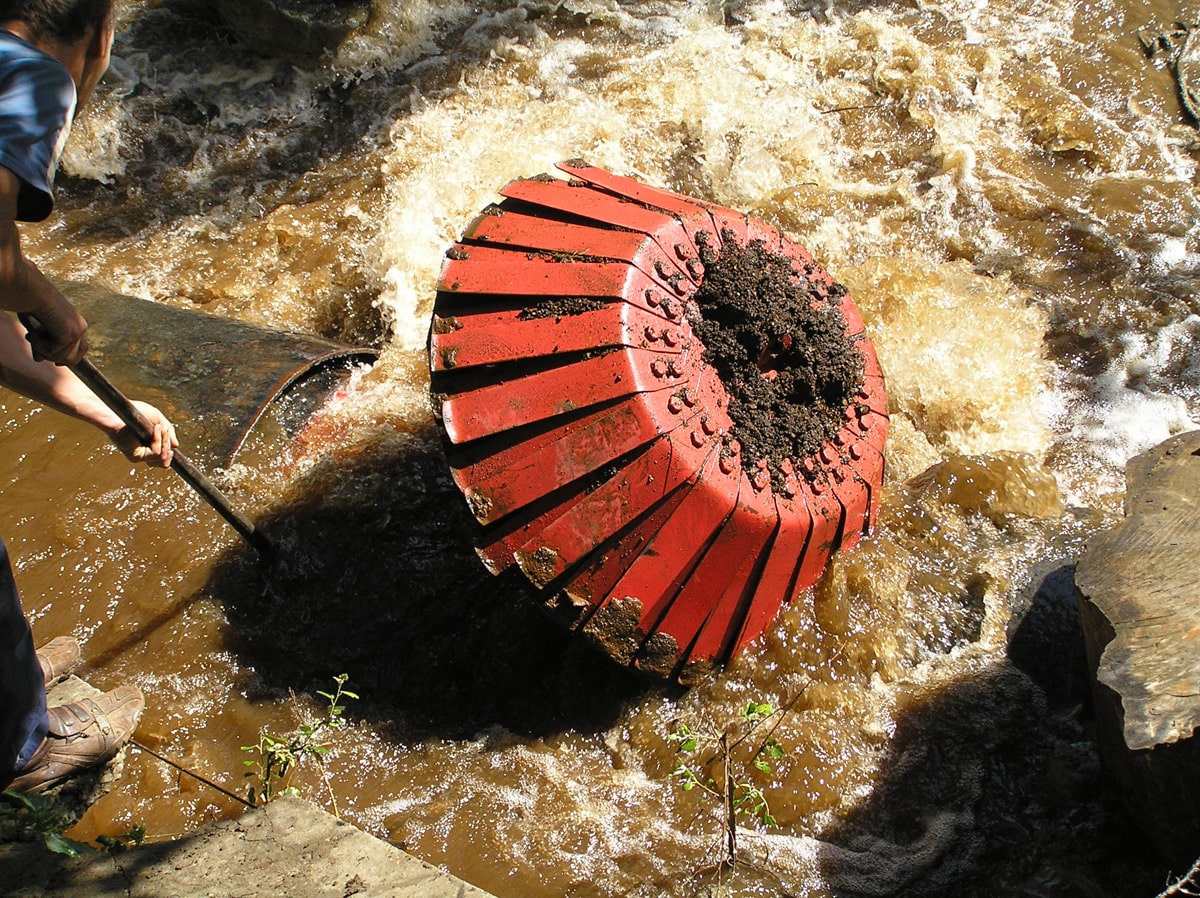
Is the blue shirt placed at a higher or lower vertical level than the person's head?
lower

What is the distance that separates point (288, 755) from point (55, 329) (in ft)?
4.03

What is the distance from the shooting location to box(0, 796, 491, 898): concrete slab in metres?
1.88

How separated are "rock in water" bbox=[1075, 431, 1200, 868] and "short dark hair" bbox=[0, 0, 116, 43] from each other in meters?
3.08

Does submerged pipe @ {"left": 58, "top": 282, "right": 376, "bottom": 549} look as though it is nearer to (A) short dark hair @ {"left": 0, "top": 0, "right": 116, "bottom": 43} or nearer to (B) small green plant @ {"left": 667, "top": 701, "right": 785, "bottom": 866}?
(A) short dark hair @ {"left": 0, "top": 0, "right": 116, "bottom": 43}

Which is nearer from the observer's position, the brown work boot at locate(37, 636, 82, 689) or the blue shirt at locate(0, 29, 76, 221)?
the blue shirt at locate(0, 29, 76, 221)

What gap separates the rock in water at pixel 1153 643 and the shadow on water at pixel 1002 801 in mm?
133

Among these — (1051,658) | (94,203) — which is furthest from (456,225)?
(1051,658)

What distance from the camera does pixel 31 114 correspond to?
162 cm

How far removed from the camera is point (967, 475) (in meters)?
3.58

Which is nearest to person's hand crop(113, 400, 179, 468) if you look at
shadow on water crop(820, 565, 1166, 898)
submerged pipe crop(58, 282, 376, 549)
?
submerged pipe crop(58, 282, 376, 549)

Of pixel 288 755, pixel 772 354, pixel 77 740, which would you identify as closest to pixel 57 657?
pixel 77 740

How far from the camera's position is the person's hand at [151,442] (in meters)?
2.45

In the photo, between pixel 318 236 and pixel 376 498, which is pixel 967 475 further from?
pixel 318 236

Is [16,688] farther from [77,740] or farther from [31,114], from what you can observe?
[31,114]
